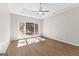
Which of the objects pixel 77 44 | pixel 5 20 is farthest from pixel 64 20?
pixel 5 20

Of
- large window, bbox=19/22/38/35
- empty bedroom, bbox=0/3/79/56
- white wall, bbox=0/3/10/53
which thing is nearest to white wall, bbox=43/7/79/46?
empty bedroom, bbox=0/3/79/56

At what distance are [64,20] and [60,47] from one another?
0.59 m

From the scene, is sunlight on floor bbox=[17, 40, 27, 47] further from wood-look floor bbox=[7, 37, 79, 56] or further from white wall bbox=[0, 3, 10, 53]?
white wall bbox=[0, 3, 10, 53]

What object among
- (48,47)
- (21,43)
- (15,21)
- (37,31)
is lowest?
(48,47)

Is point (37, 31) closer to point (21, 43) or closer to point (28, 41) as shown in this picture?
point (28, 41)

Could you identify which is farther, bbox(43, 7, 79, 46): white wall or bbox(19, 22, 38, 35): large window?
bbox(43, 7, 79, 46): white wall

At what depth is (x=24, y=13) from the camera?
163 centimetres

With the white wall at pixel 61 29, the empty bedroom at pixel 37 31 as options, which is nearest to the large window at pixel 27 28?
the empty bedroom at pixel 37 31

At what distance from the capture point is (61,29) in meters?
1.90

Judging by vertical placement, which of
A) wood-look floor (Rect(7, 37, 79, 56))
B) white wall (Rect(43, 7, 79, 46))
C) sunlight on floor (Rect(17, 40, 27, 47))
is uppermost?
white wall (Rect(43, 7, 79, 46))

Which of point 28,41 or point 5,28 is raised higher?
point 5,28

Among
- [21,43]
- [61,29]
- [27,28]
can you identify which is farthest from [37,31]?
[61,29]

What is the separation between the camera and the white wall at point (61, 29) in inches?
73.2

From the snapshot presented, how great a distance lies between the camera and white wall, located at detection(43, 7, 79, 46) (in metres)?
1.86
